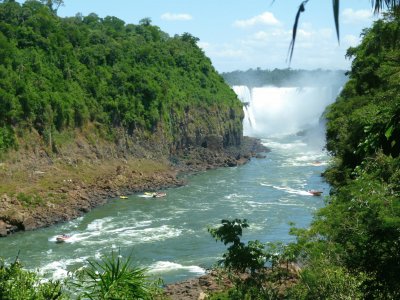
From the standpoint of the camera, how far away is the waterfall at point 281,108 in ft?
265

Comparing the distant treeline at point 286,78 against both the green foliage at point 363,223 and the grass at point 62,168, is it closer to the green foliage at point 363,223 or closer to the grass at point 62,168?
the grass at point 62,168

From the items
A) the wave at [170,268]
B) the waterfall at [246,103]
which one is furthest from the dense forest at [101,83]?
the wave at [170,268]

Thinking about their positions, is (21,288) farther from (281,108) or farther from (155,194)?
(281,108)

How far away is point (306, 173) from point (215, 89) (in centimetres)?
2094

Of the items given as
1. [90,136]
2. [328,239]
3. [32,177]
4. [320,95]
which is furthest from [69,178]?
[320,95]

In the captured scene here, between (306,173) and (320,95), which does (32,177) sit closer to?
(306,173)

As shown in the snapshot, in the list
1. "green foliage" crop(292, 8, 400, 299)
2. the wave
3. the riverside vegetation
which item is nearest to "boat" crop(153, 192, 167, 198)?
the wave

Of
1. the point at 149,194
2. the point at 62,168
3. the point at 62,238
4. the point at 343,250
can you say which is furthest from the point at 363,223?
the point at 62,168

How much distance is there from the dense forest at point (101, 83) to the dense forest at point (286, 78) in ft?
84.3

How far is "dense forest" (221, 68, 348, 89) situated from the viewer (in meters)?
90.6

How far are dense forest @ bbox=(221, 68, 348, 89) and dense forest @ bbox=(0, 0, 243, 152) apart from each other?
25.7 metres

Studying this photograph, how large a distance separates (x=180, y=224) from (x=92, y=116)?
60.6 feet

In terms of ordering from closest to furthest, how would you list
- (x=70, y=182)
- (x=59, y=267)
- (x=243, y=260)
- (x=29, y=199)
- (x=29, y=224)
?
(x=243, y=260)
(x=59, y=267)
(x=29, y=224)
(x=29, y=199)
(x=70, y=182)

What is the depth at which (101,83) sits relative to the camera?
162 ft
